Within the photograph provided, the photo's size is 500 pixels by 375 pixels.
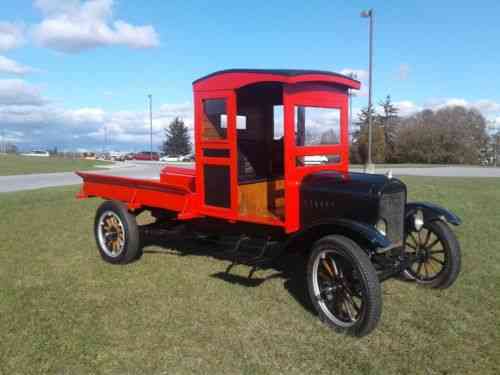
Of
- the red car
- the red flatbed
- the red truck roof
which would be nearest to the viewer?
the red truck roof

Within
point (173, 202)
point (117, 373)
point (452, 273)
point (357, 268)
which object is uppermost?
point (173, 202)

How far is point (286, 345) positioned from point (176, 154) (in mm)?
60714

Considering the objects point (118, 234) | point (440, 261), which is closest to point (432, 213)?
point (440, 261)

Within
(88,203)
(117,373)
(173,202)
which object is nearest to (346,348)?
(117,373)

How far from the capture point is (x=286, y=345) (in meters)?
3.64

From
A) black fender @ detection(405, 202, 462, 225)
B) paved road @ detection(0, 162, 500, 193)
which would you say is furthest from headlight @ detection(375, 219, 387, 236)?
paved road @ detection(0, 162, 500, 193)

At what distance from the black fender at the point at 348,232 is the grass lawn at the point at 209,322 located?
71 cm

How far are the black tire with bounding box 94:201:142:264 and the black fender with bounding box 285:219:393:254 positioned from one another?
2369 millimetres

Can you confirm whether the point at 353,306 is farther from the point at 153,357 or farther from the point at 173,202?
the point at 173,202

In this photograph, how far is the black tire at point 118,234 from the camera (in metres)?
5.78

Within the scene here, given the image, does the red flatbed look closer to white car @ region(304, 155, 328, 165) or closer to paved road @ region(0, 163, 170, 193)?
white car @ region(304, 155, 328, 165)

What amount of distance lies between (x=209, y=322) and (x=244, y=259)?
1045mm

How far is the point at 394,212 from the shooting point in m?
4.45

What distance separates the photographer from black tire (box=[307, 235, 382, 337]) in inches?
144
